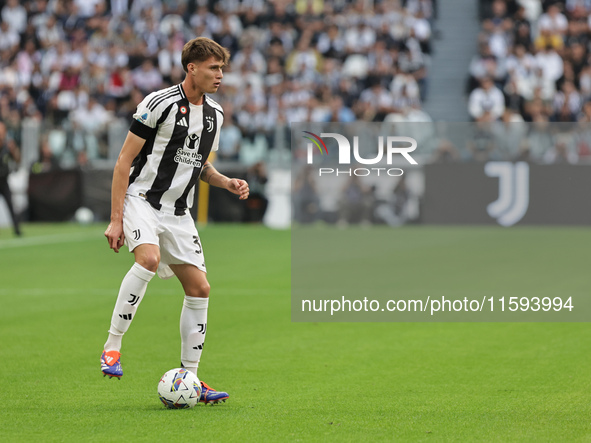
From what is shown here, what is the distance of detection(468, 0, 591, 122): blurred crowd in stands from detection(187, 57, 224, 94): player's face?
17.5 metres

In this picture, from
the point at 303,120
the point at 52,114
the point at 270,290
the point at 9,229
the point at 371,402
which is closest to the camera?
the point at 371,402

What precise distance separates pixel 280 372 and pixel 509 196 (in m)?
16.3

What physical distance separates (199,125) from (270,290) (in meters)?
6.13

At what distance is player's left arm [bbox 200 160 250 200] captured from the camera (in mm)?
6141

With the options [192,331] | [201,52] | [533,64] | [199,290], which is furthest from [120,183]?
[533,64]

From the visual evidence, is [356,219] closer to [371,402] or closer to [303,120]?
[303,120]

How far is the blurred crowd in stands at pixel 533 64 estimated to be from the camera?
23.2 meters

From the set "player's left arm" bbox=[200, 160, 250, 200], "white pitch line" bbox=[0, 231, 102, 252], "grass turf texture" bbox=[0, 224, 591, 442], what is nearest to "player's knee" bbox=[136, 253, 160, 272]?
"player's left arm" bbox=[200, 160, 250, 200]

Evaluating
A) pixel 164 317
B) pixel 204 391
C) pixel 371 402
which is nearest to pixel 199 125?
pixel 204 391

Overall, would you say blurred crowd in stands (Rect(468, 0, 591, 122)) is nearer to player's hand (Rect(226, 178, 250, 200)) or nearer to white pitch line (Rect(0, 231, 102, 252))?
white pitch line (Rect(0, 231, 102, 252))

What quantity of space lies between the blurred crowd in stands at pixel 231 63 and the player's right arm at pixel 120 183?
17743 mm

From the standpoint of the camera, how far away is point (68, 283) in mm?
12688

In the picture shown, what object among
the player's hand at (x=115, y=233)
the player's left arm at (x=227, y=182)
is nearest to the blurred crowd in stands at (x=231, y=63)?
the player's left arm at (x=227, y=182)

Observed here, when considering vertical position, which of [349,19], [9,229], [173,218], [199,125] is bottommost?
[9,229]
